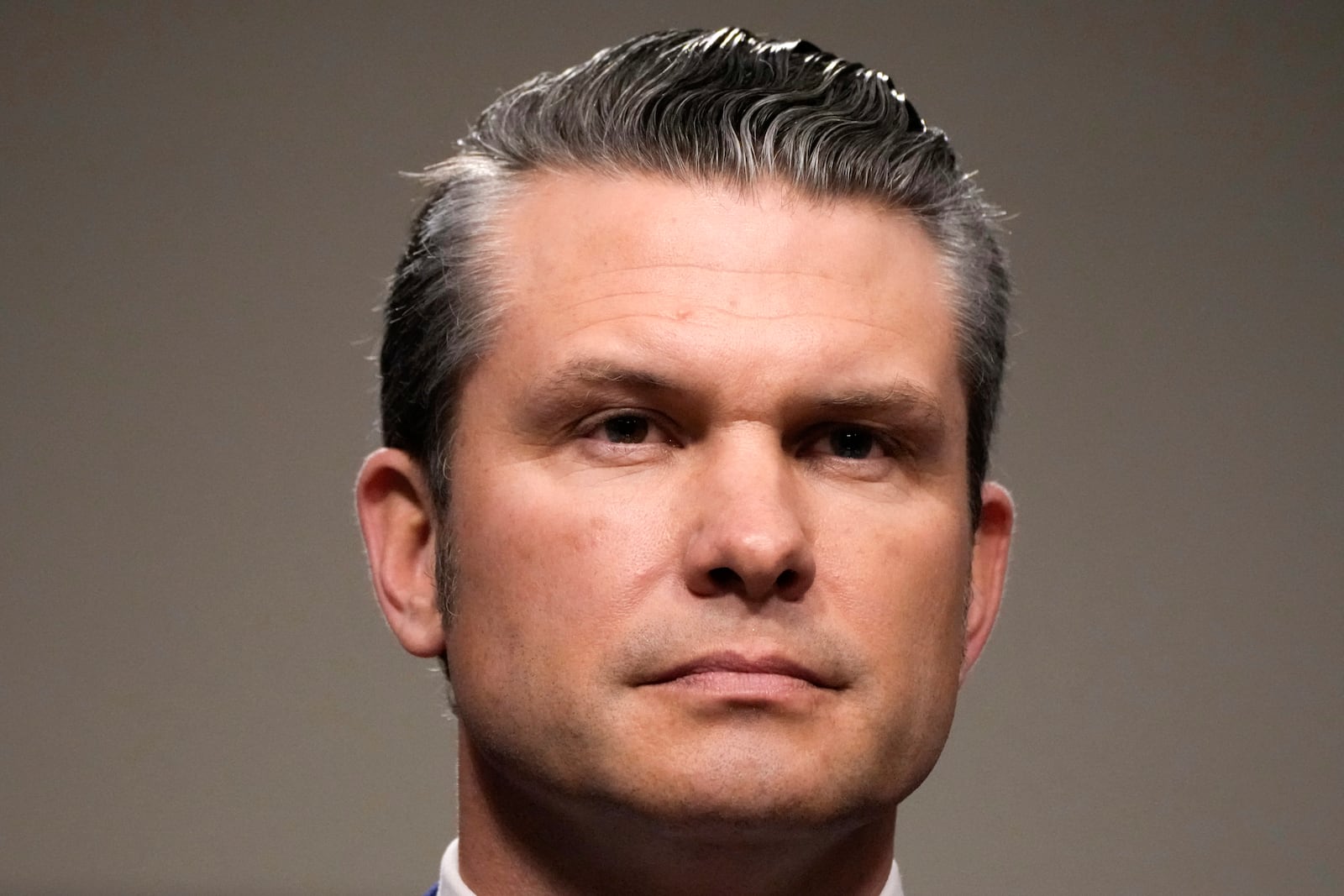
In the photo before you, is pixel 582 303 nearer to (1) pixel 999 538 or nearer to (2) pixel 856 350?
(2) pixel 856 350

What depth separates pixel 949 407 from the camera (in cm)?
248

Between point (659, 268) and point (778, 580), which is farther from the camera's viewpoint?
point (659, 268)

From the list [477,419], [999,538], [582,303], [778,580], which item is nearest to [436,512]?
[477,419]

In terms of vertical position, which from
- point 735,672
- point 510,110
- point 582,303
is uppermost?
point 510,110

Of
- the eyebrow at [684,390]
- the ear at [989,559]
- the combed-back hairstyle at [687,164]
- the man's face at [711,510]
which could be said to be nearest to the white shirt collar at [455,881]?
the man's face at [711,510]

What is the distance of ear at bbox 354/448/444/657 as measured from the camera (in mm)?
2582

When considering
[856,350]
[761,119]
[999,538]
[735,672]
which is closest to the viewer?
[735,672]

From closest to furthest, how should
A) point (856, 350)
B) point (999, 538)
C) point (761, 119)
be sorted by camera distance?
point (856, 350)
point (761, 119)
point (999, 538)

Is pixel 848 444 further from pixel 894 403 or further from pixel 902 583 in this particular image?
pixel 902 583

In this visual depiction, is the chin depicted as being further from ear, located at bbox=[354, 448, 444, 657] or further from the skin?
ear, located at bbox=[354, 448, 444, 657]

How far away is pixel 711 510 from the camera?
224cm

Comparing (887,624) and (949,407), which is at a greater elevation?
(949,407)

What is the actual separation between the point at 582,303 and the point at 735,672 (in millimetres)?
472

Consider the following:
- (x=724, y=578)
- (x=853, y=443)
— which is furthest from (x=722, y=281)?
(x=724, y=578)
